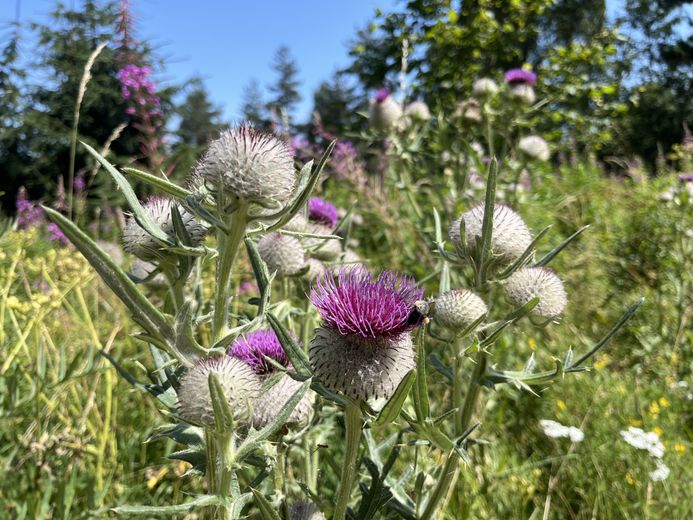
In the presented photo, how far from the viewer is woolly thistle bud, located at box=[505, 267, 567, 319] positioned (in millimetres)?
2086

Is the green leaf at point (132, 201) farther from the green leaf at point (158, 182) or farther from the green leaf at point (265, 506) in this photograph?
the green leaf at point (265, 506)

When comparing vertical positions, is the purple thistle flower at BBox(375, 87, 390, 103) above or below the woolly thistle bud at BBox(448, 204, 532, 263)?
above

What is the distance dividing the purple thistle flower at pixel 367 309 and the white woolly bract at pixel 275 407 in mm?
290

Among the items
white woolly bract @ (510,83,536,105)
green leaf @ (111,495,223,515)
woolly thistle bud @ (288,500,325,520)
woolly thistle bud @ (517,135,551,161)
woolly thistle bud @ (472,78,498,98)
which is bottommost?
woolly thistle bud @ (288,500,325,520)

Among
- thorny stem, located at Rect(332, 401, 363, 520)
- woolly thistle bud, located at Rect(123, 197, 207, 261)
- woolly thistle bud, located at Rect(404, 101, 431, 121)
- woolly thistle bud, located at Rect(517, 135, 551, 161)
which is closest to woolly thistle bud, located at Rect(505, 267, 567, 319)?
thorny stem, located at Rect(332, 401, 363, 520)

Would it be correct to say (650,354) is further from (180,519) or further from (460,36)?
(460,36)

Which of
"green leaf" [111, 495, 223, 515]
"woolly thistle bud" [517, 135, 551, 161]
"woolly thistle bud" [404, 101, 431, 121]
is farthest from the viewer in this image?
"woolly thistle bud" [404, 101, 431, 121]

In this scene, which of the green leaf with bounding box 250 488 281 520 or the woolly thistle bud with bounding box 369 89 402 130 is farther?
the woolly thistle bud with bounding box 369 89 402 130

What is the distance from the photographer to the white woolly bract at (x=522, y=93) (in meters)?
5.19

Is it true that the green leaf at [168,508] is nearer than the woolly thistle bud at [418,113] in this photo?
Yes

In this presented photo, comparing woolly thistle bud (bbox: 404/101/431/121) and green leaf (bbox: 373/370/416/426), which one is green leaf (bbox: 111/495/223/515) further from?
woolly thistle bud (bbox: 404/101/431/121)

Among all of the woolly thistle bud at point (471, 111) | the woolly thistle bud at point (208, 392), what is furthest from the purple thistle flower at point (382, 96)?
the woolly thistle bud at point (208, 392)

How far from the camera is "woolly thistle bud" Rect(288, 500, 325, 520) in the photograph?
1733mm

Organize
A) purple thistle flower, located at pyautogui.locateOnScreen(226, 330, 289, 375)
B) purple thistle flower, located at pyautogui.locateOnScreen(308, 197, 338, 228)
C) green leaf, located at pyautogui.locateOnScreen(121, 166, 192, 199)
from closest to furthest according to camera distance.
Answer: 1. green leaf, located at pyautogui.locateOnScreen(121, 166, 192, 199)
2. purple thistle flower, located at pyautogui.locateOnScreen(226, 330, 289, 375)
3. purple thistle flower, located at pyautogui.locateOnScreen(308, 197, 338, 228)
